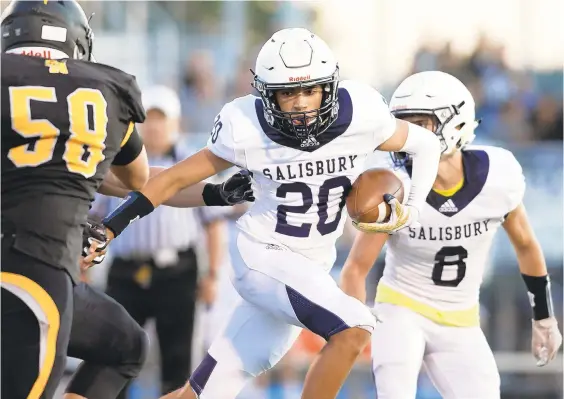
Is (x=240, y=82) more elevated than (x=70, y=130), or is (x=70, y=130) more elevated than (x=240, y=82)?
(x=70, y=130)

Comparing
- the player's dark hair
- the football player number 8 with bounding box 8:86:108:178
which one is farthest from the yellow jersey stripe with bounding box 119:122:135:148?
the player's dark hair

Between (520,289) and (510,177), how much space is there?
11.0ft

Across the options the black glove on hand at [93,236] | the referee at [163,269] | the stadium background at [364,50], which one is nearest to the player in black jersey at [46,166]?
the black glove on hand at [93,236]

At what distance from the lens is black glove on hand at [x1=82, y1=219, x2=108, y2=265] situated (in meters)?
Result: 4.08

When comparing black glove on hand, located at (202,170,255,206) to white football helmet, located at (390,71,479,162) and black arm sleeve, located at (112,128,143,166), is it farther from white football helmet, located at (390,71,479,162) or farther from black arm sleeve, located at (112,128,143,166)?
white football helmet, located at (390,71,479,162)

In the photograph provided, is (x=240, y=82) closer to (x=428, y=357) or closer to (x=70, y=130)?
(x=428, y=357)

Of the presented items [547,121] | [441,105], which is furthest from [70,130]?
[547,121]

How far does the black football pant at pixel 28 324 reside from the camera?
349cm

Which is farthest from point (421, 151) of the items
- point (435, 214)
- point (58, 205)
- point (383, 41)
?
point (383, 41)

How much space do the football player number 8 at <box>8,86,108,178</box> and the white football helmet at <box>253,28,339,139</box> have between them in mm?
938

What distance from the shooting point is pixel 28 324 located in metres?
3.51

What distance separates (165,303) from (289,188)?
8.37ft

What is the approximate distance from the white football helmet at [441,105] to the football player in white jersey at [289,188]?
39 cm

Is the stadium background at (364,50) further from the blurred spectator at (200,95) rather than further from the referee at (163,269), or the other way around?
the referee at (163,269)
